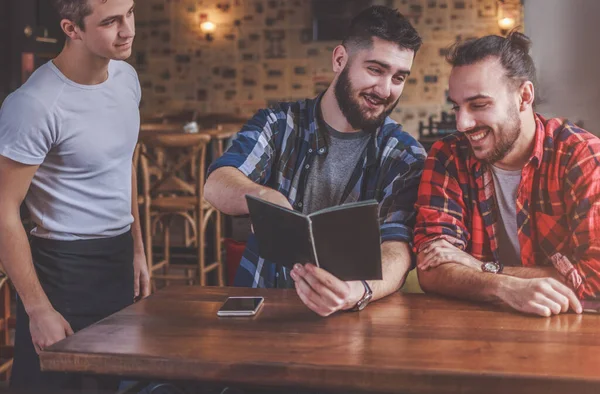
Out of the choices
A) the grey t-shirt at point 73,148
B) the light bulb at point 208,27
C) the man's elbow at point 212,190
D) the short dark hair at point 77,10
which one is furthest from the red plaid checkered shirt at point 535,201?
the light bulb at point 208,27

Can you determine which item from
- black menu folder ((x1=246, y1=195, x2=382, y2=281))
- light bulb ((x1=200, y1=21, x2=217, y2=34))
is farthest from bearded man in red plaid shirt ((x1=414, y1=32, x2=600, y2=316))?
light bulb ((x1=200, y1=21, x2=217, y2=34))

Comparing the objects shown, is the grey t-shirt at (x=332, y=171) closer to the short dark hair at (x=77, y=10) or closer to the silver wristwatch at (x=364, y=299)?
the silver wristwatch at (x=364, y=299)

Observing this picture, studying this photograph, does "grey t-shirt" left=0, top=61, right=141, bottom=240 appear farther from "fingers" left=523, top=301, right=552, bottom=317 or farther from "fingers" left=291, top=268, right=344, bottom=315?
"fingers" left=523, top=301, right=552, bottom=317

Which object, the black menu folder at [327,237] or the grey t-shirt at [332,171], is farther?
the grey t-shirt at [332,171]

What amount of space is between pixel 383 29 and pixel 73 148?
1044 millimetres

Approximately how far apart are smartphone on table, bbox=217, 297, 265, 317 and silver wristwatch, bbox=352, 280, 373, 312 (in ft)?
0.80

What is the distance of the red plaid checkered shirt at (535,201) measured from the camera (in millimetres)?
1911

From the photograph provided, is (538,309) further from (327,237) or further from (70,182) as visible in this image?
(70,182)

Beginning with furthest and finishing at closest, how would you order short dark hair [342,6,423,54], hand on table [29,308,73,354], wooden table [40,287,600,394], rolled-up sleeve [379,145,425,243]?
short dark hair [342,6,423,54] < rolled-up sleeve [379,145,425,243] < hand on table [29,308,73,354] < wooden table [40,287,600,394]

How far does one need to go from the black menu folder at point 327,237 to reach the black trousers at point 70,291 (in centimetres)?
77

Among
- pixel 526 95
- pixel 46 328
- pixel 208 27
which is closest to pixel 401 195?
pixel 526 95

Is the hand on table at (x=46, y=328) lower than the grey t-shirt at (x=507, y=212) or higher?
lower

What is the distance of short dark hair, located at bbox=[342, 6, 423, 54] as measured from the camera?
2.12m

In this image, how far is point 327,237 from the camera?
4.73 ft
